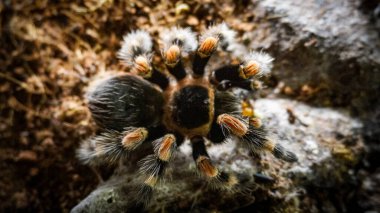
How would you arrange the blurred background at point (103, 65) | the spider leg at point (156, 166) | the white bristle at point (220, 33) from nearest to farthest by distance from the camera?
the spider leg at point (156, 166) → the white bristle at point (220, 33) → the blurred background at point (103, 65)

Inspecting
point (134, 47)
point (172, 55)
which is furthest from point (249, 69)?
point (134, 47)

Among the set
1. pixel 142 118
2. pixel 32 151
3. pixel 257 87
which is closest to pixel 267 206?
pixel 257 87

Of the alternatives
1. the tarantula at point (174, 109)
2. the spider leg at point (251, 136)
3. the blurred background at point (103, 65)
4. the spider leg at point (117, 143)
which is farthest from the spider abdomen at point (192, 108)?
the blurred background at point (103, 65)

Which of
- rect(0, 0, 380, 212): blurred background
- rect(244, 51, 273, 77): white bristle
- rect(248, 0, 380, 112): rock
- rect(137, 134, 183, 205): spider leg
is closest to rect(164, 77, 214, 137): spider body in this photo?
rect(137, 134, 183, 205): spider leg

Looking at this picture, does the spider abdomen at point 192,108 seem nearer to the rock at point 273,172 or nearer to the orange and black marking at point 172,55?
the orange and black marking at point 172,55

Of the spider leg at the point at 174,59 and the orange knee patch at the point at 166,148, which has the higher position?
the spider leg at the point at 174,59

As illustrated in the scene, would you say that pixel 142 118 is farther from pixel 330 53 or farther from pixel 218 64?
pixel 330 53

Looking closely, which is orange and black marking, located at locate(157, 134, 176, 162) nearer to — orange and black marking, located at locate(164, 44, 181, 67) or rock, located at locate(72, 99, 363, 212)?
rock, located at locate(72, 99, 363, 212)
